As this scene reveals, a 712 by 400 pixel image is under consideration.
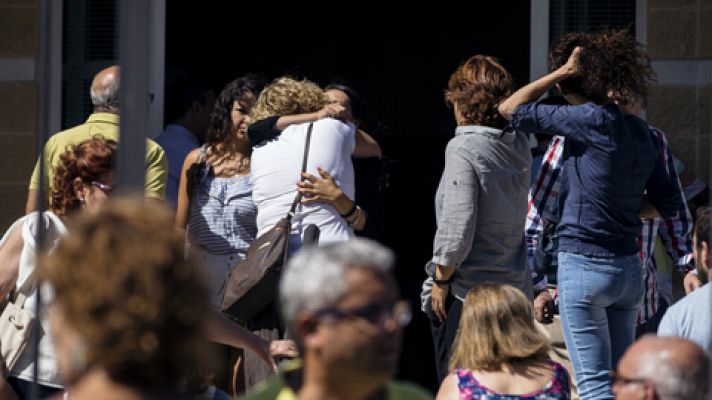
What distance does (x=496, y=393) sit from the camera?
4270 millimetres

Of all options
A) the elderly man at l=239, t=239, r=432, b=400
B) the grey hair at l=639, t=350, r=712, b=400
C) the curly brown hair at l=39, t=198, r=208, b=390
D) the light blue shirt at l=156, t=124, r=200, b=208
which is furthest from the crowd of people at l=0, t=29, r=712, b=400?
the curly brown hair at l=39, t=198, r=208, b=390

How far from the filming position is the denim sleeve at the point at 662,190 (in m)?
5.07

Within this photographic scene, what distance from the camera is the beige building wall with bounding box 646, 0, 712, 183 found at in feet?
20.8

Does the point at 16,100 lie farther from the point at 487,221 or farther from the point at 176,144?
the point at 487,221

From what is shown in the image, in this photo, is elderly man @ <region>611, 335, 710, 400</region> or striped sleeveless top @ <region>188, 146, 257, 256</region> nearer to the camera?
elderly man @ <region>611, 335, 710, 400</region>

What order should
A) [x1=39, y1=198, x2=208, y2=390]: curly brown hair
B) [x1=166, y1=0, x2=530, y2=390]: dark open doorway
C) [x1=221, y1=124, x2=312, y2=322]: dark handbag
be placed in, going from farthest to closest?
[x1=166, y1=0, x2=530, y2=390]: dark open doorway → [x1=221, y1=124, x2=312, y2=322]: dark handbag → [x1=39, y1=198, x2=208, y2=390]: curly brown hair

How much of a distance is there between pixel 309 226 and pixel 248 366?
0.55 meters

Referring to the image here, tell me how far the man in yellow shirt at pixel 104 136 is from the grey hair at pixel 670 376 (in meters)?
2.15

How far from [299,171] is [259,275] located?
41 cm

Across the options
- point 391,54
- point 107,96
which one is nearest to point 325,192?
point 107,96

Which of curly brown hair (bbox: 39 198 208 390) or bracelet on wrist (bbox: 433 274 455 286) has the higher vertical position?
curly brown hair (bbox: 39 198 208 390)

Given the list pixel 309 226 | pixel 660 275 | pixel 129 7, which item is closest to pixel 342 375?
pixel 129 7

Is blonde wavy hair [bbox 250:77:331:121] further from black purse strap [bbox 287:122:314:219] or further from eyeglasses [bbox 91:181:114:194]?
eyeglasses [bbox 91:181:114:194]

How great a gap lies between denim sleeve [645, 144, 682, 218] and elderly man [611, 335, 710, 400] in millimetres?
1582
